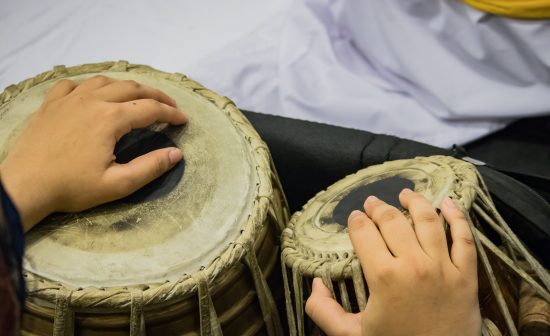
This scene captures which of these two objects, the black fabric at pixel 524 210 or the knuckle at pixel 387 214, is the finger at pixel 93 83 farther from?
the black fabric at pixel 524 210

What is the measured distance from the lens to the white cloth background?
1.31m

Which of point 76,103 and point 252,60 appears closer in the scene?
point 76,103

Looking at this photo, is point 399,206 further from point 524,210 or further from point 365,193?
point 524,210

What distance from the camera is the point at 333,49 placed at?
1537mm

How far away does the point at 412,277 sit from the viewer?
31.1 inches

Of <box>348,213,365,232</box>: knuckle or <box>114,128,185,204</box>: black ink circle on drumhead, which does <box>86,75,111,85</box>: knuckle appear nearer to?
<box>114,128,185,204</box>: black ink circle on drumhead

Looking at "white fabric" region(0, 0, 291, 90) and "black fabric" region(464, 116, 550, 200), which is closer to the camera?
"black fabric" region(464, 116, 550, 200)

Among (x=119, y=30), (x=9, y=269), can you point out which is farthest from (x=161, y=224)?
(x=119, y=30)

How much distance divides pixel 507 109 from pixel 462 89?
0.09m

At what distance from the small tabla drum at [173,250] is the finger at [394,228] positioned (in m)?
0.15

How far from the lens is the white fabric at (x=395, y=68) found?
4.26ft

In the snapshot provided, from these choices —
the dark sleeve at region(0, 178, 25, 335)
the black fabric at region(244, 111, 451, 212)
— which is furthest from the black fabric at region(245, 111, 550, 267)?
the dark sleeve at region(0, 178, 25, 335)

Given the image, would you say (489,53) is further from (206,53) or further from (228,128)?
(206,53)

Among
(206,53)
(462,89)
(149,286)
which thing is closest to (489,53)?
(462,89)
